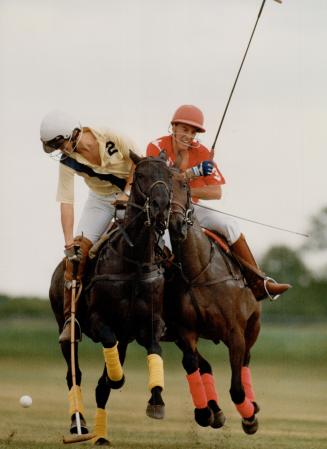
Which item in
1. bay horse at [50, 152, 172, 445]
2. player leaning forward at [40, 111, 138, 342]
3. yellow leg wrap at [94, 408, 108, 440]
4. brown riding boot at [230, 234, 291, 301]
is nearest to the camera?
bay horse at [50, 152, 172, 445]

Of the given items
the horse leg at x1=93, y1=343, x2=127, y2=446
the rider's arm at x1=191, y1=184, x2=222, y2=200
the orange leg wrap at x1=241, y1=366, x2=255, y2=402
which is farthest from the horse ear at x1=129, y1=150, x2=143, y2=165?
the orange leg wrap at x1=241, y1=366, x2=255, y2=402

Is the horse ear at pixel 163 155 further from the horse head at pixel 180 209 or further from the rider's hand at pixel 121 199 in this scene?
the rider's hand at pixel 121 199

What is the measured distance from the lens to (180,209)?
13773mm

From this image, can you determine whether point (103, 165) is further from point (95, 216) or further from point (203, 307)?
point (203, 307)

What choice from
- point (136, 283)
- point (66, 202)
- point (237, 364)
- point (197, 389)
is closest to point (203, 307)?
point (237, 364)

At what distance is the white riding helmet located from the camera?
14367 mm

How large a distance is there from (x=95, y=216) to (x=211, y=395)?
202cm

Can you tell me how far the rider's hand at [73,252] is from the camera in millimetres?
14609

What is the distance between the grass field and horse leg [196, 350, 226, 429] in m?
0.55

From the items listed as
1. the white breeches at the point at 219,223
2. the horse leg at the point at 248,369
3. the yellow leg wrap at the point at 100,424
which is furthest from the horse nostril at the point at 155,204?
the yellow leg wrap at the point at 100,424

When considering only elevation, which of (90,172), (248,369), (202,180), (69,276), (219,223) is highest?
(90,172)

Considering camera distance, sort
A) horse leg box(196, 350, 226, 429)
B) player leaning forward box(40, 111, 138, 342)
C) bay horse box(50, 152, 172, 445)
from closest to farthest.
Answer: bay horse box(50, 152, 172, 445), player leaning forward box(40, 111, 138, 342), horse leg box(196, 350, 226, 429)

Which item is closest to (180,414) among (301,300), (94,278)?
(94,278)

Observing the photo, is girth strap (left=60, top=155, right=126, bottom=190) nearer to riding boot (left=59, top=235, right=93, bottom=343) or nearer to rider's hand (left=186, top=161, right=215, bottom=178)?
riding boot (left=59, top=235, right=93, bottom=343)
